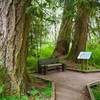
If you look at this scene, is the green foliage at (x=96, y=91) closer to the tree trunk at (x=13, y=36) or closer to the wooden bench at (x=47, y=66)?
the wooden bench at (x=47, y=66)

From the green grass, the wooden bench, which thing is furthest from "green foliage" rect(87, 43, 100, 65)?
→ the green grass

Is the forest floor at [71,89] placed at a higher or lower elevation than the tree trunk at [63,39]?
lower

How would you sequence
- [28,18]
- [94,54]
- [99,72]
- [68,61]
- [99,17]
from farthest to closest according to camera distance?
[94,54] < [68,61] < [99,17] < [99,72] < [28,18]

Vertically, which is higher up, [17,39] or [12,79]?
[17,39]

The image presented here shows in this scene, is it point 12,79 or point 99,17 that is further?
point 99,17

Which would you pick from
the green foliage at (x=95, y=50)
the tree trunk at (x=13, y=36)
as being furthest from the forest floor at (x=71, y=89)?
the green foliage at (x=95, y=50)

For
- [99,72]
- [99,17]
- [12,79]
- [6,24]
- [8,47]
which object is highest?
[99,17]

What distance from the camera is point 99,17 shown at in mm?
13664

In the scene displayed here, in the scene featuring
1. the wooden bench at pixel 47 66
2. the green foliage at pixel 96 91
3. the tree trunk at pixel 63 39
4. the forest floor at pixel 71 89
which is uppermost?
the tree trunk at pixel 63 39

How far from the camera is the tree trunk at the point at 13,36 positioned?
18.0 feet

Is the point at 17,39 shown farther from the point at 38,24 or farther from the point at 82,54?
the point at 82,54

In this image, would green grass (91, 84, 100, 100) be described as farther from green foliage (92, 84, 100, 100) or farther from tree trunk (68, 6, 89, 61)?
tree trunk (68, 6, 89, 61)

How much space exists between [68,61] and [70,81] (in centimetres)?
517

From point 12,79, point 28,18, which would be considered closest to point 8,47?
point 12,79
